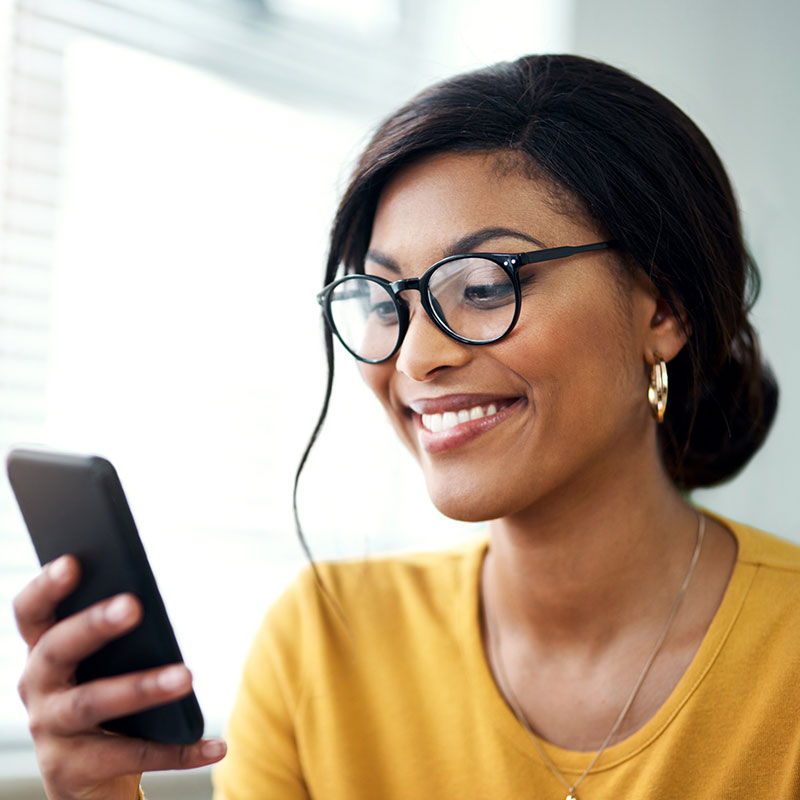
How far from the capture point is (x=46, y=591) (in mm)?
835

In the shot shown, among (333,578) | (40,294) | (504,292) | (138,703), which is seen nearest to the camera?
(138,703)

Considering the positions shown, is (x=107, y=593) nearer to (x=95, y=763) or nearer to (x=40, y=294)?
(x=95, y=763)

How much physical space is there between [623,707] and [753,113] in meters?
1.89

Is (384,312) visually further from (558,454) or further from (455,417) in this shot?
(558,454)

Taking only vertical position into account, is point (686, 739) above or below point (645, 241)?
below

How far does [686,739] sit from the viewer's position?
109 cm

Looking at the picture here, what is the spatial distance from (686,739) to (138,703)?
2.39 ft

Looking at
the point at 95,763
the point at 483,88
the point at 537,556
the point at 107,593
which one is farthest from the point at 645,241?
the point at 95,763

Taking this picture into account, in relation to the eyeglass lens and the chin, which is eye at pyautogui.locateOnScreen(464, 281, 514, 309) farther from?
the chin

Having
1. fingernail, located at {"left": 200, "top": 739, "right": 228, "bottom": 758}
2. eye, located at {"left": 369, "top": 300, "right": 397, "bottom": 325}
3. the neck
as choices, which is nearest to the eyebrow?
eye, located at {"left": 369, "top": 300, "right": 397, "bottom": 325}

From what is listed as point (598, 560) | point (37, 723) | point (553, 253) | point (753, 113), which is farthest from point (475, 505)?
point (753, 113)

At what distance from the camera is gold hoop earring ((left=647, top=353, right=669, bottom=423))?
4.02 feet

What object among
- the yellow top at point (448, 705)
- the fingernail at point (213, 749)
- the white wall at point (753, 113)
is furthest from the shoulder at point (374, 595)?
the white wall at point (753, 113)

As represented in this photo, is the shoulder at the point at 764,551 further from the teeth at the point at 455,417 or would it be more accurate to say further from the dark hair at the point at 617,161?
the teeth at the point at 455,417
